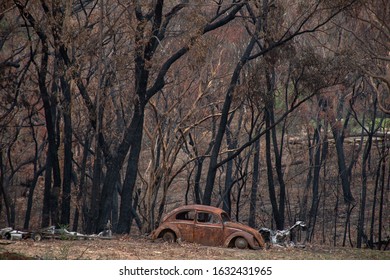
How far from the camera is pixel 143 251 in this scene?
19.7 m

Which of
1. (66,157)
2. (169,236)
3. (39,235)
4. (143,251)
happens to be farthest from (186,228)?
(66,157)

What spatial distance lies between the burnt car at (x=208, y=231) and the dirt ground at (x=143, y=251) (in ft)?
1.16

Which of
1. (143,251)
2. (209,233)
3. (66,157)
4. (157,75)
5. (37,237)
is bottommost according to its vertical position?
(143,251)

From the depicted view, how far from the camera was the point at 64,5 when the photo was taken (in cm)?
2733

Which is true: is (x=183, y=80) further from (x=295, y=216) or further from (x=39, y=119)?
(x=295, y=216)

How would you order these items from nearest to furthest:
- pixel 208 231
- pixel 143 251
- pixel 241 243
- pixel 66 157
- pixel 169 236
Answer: pixel 143 251 → pixel 241 243 → pixel 208 231 → pixel 169 236 → pixel 66 157

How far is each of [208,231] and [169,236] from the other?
1.09 meters

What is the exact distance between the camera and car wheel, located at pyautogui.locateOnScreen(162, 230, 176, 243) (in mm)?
22281

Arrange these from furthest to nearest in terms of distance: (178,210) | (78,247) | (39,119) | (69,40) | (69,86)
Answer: (39,119) → (69,86) → (69,40) → (178,210) → (78,247)

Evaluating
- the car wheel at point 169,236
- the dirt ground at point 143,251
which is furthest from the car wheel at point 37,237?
the car wheel at point 169,236

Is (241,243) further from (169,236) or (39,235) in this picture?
(39,235)

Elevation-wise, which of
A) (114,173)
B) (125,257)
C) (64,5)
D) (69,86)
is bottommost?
(125,257)

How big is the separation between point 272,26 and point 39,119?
56.5ft

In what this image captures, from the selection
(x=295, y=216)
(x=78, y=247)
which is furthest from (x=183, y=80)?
(x=78, y=247)
